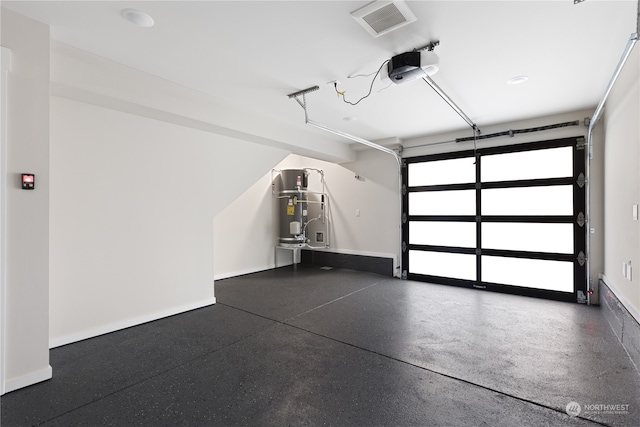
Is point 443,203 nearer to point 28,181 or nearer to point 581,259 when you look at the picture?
point 581,259

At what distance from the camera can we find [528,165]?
4.11 meters

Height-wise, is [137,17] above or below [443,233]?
above

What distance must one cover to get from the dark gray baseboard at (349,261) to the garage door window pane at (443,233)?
0.66 m

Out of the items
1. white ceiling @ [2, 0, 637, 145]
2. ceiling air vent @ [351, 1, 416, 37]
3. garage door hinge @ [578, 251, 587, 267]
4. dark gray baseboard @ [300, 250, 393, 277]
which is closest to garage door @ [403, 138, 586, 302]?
garage door hinge @ [578, 251, 587, 267]

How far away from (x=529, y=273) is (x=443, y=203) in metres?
1.53

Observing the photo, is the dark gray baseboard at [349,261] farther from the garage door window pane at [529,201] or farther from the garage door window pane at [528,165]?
the garage door window pane at [528,165]

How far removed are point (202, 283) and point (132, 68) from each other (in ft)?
7.95

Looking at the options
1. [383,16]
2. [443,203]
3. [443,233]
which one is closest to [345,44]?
[383,16]

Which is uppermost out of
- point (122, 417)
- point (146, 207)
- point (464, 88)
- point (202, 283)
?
point (464, 88)

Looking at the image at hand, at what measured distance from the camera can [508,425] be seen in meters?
1.60

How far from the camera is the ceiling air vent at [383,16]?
70.4 inches

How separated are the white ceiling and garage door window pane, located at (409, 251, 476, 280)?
7.84 ft

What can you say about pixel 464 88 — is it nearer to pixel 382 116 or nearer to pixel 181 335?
pixel 382 116

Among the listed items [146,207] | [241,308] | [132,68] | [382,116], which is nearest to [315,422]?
[241,308]
